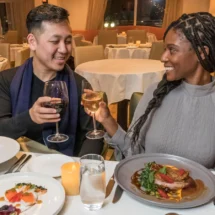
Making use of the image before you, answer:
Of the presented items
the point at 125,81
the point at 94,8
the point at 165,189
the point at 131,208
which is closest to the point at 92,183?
the point at 131,208

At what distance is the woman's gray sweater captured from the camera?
142 centimetres

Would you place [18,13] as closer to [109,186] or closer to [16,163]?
[16,163]

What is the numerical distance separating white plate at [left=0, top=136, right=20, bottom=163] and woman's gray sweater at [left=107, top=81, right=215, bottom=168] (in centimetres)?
44

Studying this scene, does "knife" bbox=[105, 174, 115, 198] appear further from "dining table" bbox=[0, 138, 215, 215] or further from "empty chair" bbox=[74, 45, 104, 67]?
"empty chair" bbox=[74, 45, 104, 67]

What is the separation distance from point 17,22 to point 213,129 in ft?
26.3

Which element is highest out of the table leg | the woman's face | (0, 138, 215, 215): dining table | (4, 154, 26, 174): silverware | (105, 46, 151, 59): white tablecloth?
the woman's face

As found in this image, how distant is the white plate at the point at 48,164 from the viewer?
116 cm

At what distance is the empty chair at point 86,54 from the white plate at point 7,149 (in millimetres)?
3327

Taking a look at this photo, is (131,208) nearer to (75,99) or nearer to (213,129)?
(213,129)

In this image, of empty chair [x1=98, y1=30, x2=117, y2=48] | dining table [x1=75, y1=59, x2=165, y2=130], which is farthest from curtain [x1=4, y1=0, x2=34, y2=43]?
dining table [x1=75, y1=59, x2=165, y2=130]

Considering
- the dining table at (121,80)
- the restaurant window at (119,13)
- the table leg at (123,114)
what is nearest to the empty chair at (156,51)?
the dining table at (121,80)

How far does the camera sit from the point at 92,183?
37.5 inches

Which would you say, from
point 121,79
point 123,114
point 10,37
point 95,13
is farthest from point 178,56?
point 95,13

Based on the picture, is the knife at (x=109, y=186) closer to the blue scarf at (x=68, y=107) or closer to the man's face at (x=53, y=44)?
the blue scarf at (x=68, y=107)
